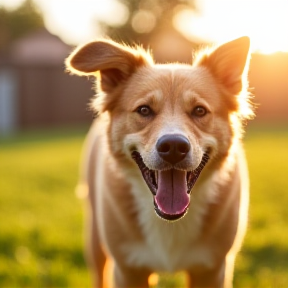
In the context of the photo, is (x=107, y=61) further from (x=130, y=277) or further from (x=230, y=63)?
(x=130, y=277)

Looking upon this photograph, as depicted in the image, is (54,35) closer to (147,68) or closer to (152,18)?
(152,18)

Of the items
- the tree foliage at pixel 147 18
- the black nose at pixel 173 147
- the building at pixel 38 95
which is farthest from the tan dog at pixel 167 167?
the tree foliage at pixel 147 18

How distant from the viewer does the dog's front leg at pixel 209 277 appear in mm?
4250

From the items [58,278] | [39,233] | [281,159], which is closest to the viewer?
[58,278]

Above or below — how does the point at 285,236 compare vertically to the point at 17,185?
above

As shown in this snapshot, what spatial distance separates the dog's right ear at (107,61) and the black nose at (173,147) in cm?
84

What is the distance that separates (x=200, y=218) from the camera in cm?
426

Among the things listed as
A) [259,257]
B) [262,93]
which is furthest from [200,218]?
[262,93]

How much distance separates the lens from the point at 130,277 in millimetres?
4371

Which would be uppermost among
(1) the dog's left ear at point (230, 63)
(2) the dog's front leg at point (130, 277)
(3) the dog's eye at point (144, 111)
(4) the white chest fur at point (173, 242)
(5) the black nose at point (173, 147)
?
(1) the dog's left ear at point (230, 63)

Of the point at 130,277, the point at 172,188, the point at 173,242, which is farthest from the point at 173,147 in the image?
the point at 130,277

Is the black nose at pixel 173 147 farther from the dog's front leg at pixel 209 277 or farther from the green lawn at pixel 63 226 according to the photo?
the green lawn at pixel 63 226

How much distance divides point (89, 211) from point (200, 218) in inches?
63.7

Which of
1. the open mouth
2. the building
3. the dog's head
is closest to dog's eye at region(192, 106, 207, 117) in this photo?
the dog's head
